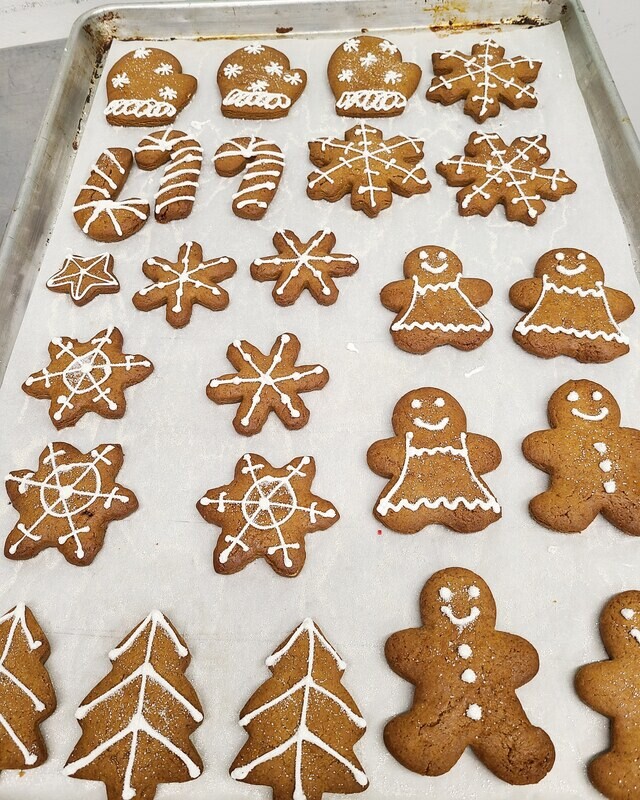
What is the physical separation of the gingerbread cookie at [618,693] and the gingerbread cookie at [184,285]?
62.4 inches

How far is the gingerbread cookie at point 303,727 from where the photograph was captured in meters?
1.49

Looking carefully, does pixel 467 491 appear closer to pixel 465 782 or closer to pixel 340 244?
pixel 465 782

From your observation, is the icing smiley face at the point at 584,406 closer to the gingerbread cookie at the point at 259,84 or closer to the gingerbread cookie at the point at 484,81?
the gingerbread cookie at the point at 484,81

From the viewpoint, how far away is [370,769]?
59.9 inches

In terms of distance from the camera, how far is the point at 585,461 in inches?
72.6

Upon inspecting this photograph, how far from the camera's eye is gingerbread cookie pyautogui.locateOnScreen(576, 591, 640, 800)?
4.78 ft

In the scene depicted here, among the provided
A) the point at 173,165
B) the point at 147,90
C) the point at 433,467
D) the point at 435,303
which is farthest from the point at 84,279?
the point at 433,467

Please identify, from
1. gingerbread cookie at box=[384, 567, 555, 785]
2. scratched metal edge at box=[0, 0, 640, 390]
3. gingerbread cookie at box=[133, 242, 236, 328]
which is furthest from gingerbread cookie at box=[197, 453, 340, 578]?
scratched metal edge at box=[0, 0, 640, 390]

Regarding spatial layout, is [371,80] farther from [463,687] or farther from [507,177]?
[463,687]

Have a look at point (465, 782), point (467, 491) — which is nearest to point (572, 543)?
point (467, 491)

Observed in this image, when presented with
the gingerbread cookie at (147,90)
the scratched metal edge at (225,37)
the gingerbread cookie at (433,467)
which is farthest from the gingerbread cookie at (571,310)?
the gingerbread cookie at (147,90)

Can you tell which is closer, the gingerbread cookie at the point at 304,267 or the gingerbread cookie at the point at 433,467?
the gingerbread cookie at the point at 433,467

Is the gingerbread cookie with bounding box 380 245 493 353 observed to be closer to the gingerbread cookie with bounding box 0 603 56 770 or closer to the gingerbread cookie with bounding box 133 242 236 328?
the gingerbread cookie with bounding box 133 242 236 328

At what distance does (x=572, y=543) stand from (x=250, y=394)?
1079 millimetres
